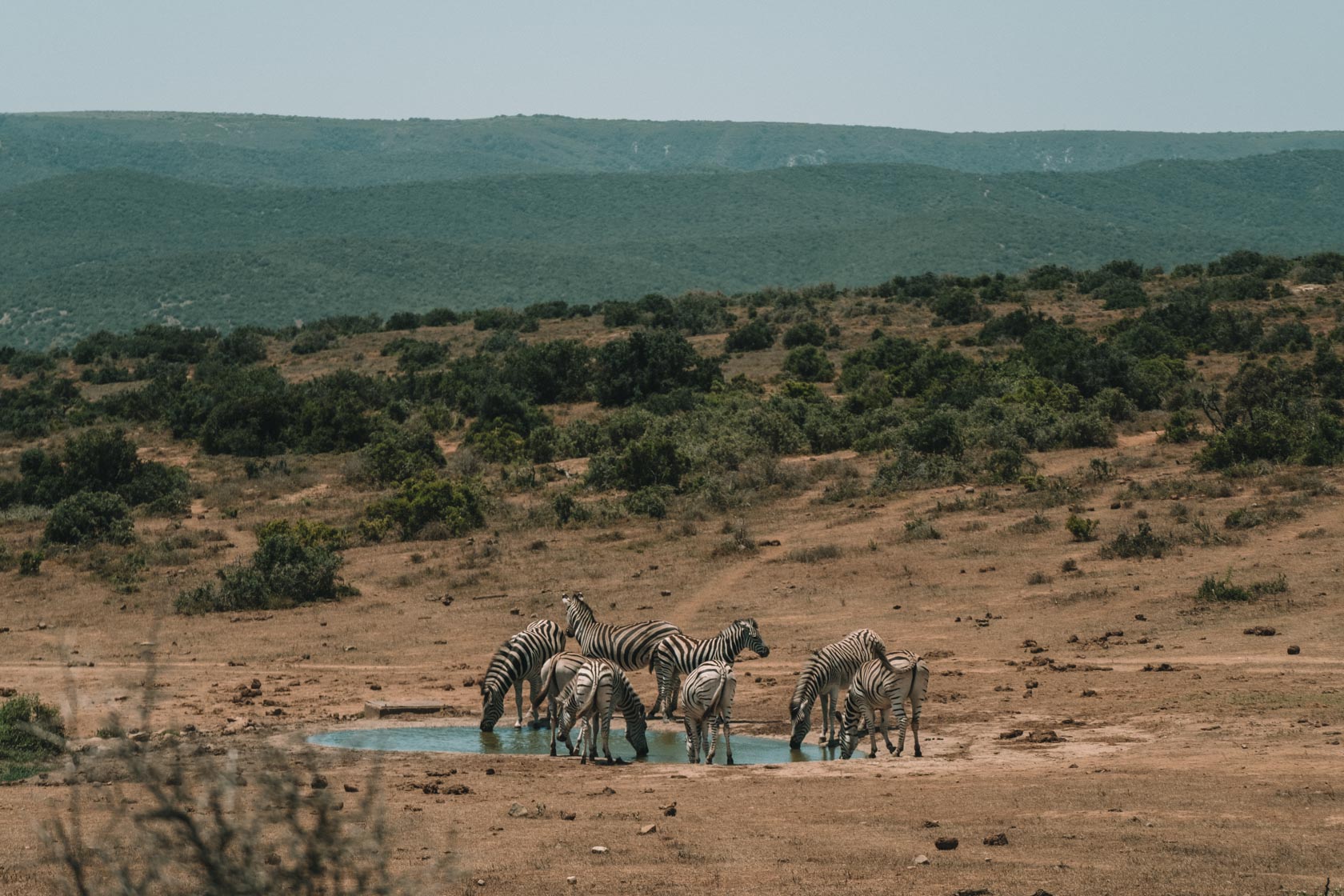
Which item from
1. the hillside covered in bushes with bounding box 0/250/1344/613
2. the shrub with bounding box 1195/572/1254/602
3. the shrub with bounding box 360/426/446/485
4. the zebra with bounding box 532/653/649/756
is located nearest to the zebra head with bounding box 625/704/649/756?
the zebra with bounding box 532/653/649/756

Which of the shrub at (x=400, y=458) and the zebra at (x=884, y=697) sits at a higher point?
the shrub at (x=400, y=458)

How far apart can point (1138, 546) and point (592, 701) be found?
1215 cm

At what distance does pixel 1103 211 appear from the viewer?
652 ft

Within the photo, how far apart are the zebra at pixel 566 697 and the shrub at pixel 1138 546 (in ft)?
34.4

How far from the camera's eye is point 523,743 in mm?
16266

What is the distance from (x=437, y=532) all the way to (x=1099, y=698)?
16.1 metres

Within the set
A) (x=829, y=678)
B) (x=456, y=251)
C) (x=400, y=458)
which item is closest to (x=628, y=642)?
(x=829, y=678)

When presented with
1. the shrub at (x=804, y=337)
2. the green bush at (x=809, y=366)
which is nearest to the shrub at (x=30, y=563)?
the green bush at (x=809, y=366)

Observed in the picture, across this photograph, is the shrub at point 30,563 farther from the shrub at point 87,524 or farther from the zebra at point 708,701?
the zebra at point 708,701

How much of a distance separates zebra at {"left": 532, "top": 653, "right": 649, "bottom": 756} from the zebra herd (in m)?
0.01

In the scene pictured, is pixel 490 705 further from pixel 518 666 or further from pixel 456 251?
pixel 456 251

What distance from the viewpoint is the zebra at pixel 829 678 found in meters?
15.5

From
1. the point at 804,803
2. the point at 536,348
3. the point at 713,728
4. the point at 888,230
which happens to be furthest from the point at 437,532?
the point at 888,230

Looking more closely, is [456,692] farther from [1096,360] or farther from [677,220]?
[677,220]
